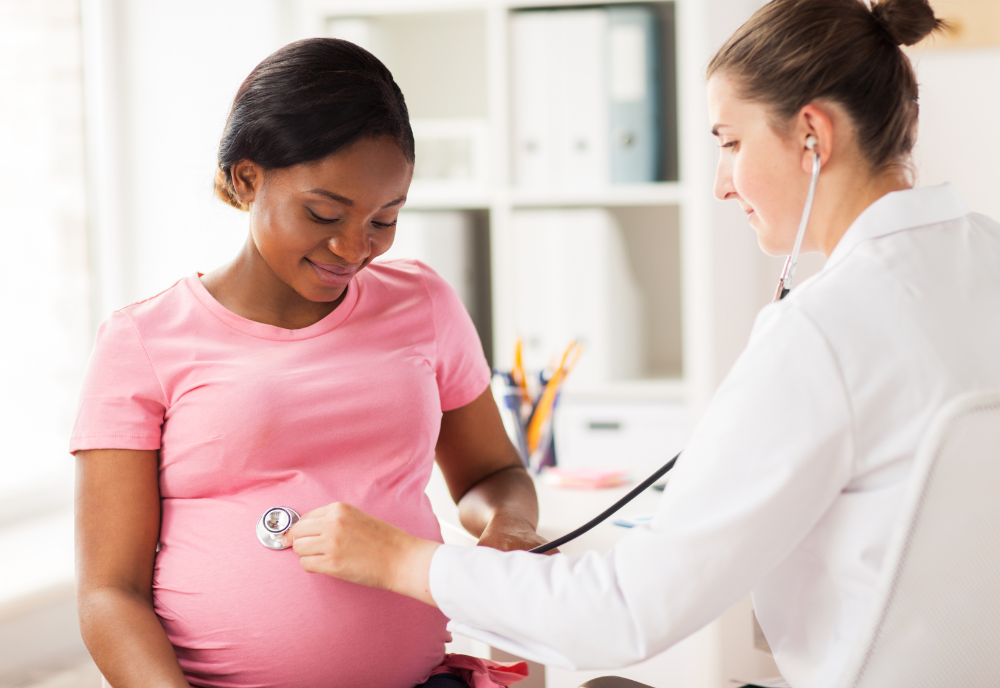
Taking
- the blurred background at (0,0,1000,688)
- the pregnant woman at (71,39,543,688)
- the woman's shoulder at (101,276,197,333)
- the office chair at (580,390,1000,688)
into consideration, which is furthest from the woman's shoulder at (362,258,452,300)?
the blurred background at (0,0,1000,688)

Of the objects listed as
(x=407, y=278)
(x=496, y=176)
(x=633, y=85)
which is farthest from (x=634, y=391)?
(x=407, y=278)

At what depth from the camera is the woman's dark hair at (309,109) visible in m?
0.98

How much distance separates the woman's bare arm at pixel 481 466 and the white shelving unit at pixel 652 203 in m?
0.75

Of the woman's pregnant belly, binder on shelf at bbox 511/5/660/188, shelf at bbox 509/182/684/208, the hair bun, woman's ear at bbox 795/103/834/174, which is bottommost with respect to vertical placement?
the woman's pregnant belly

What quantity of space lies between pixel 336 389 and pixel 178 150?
143 centimetres

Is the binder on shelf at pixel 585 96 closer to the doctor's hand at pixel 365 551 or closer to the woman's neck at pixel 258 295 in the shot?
the woman's neck at pixel 258 295

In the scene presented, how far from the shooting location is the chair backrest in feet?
2.21

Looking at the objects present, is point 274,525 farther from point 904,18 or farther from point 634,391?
point 634,391

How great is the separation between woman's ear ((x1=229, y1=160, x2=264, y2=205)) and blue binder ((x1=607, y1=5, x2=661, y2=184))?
133cm

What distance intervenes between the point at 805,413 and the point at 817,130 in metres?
0.30

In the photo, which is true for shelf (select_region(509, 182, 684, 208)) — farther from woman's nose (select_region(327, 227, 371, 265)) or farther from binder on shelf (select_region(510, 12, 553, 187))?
woman's nose (select_region(327, 227, 371, 265))

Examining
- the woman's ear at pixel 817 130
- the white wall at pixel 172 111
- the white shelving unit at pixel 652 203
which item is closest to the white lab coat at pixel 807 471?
the woman's ear at pixel 817 130

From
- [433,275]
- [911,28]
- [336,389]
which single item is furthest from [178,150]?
[911,28]

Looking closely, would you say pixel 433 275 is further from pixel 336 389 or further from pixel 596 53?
pixel 596 53
